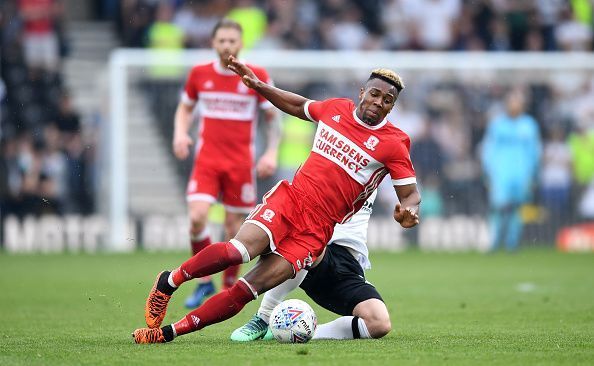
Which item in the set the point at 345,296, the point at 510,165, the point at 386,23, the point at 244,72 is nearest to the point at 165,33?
the point at 386,23

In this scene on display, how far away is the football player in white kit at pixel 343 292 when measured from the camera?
30.2 ft

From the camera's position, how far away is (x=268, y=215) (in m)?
8.72

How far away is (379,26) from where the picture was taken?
25.8 metres

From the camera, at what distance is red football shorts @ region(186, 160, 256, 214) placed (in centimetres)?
1247

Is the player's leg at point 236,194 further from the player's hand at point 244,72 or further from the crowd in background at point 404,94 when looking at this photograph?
the crowd in background at point 404,94

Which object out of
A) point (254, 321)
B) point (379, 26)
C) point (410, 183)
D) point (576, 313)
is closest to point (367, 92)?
point (410, 183)

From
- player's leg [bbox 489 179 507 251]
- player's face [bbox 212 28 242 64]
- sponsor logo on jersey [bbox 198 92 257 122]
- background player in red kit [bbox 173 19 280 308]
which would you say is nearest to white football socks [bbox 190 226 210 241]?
background player in red kit [bbox 173 19 280 308]

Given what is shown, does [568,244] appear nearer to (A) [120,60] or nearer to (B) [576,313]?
(A) [120,60]

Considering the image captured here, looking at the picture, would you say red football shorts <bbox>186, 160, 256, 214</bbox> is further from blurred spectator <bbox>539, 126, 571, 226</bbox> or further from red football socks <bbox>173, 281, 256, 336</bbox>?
blurred spectator <bbox>539, 126, 571, 226</bbox>

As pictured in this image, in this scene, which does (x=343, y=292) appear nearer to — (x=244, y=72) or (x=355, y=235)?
(x=355, y=235)

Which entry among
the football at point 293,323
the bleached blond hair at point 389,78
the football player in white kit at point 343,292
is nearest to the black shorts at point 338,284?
the football player in white kit at point 343,292

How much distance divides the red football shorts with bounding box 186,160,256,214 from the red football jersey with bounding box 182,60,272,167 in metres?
0.08

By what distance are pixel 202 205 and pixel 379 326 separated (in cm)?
361

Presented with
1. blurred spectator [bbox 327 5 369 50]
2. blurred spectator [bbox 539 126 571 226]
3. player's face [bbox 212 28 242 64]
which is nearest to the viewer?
player's face [bbox 212 28 242 64]
